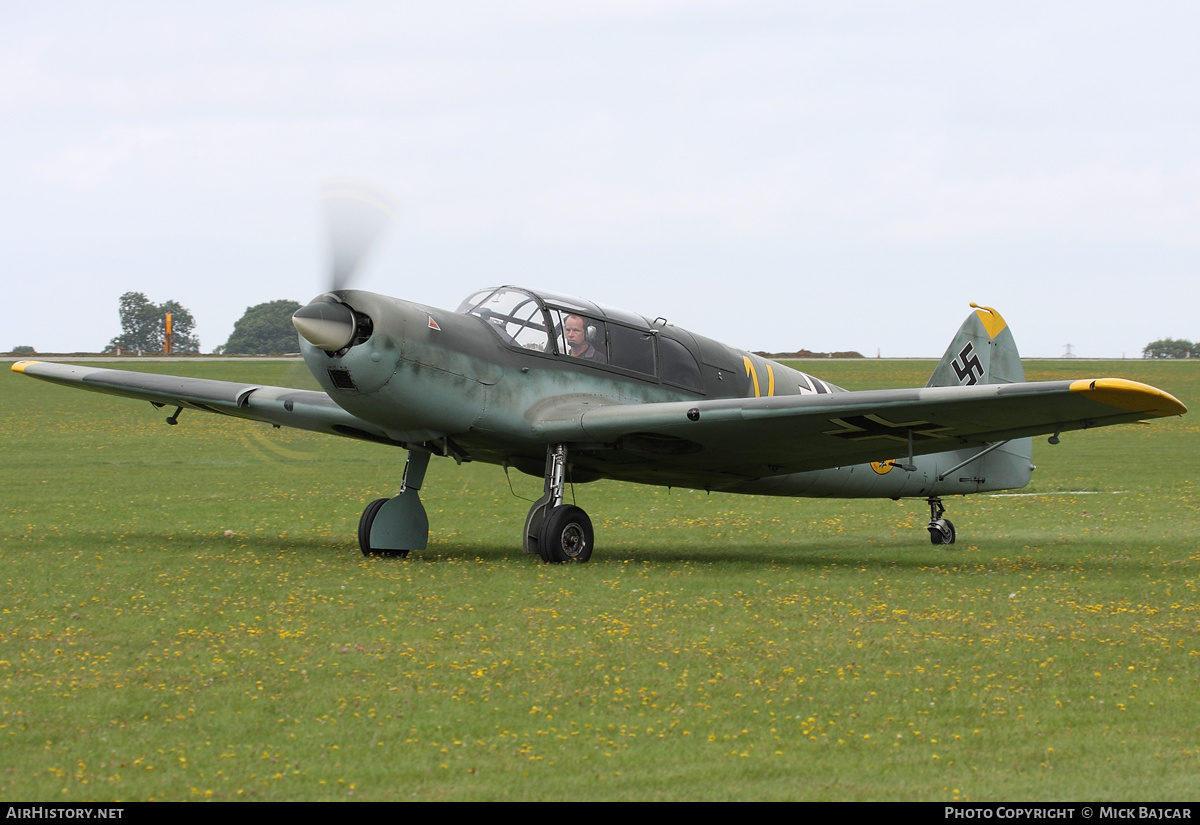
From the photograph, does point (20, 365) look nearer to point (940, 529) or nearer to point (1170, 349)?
point (940, 529)

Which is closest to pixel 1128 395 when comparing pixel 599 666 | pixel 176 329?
pixel 599 666

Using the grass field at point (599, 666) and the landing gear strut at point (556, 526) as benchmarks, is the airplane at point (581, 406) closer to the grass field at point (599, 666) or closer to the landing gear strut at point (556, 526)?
the landing gear strut at point (556, 526)

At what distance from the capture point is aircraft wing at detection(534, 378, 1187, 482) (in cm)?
1082

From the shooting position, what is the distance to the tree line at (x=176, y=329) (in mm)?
85750

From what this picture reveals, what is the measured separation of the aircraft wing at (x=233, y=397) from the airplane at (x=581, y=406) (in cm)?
3

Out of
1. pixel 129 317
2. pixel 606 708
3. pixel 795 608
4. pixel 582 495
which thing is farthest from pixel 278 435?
pixel 129 317

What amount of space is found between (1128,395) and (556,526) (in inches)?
211

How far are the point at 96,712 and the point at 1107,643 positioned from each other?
630 cm

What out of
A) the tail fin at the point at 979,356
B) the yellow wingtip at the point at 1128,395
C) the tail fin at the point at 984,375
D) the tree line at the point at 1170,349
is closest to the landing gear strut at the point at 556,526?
the yellow wingtip at the point at 1128,395

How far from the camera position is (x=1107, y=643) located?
8.32m

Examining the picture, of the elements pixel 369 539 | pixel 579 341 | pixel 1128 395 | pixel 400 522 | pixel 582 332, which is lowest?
pixel 369 539

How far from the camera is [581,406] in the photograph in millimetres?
12797

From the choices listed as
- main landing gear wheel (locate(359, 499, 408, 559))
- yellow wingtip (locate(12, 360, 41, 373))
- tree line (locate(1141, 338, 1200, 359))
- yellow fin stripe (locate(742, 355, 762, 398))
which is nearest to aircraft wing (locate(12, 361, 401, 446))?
yellow wingtip (locate(12, 360, 41, 373))
